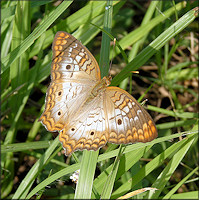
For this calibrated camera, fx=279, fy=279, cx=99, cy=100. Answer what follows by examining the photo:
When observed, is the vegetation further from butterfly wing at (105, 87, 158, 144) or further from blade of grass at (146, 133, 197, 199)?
butterfly wing at (105, 87, 158, 144)

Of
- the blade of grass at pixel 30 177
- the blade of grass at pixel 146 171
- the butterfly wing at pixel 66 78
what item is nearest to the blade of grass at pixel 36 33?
the butterfly wing at pixel 66 78

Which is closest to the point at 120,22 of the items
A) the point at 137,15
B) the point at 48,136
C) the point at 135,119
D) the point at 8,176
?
the point at 137,15

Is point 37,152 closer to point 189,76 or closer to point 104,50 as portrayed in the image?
point 104,50

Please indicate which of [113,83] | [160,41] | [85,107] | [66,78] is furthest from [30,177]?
[160,41]

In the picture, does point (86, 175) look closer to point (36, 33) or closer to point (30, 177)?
point (30, 177)

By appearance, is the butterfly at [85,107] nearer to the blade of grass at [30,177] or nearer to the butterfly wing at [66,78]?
the butterfly wing at [66,78]
